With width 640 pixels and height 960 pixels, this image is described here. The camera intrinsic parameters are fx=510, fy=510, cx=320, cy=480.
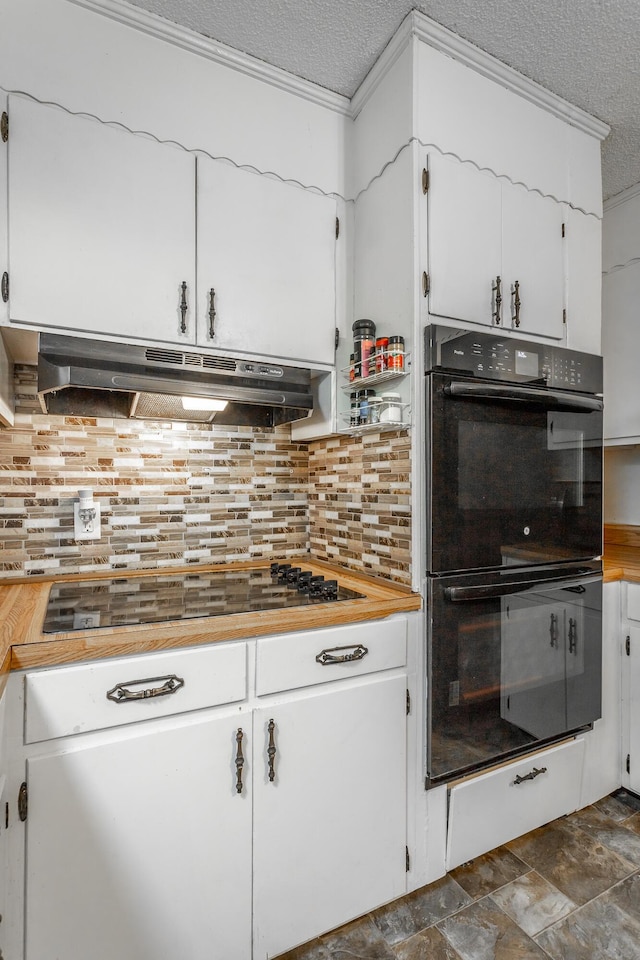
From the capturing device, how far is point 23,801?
1053 mm

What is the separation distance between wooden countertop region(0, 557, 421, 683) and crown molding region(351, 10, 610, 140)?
1691mm

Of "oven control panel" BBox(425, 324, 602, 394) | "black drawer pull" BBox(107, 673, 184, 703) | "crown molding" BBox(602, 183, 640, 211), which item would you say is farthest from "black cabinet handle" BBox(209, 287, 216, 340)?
"crown molding" BBox(602, 183, 640, 211)

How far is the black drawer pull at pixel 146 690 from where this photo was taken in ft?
3.78

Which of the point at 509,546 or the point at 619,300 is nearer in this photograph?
the point at 509,546

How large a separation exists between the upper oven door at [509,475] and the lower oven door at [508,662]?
0.26 ft

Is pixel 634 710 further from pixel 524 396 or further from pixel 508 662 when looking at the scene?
pixel 524 396

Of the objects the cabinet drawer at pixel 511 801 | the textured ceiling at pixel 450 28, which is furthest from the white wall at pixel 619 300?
the cabinet drawer at pixel 511 801

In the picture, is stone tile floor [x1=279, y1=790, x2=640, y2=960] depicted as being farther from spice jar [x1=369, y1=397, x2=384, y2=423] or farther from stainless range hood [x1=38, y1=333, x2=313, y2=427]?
stainless range hood [x1=38, y1=333, x2=313, y2=427]

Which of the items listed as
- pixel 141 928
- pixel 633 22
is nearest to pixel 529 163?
pixel 633 22

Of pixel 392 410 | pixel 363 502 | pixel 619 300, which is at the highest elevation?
pixel 619 300

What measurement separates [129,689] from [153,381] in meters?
0.85

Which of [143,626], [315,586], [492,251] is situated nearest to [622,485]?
[492,251]

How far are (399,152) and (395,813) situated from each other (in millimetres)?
2026

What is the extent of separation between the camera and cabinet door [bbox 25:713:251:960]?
1084 millimetres
